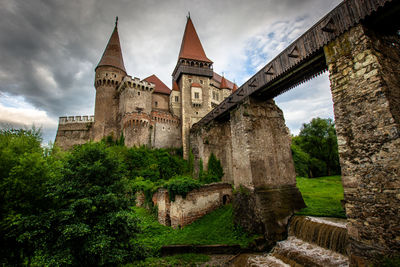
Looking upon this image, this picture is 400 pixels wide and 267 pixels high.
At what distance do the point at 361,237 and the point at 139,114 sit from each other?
27.5 metres

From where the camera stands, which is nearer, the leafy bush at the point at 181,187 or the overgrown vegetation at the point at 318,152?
the leafy bush at the point at 181,187

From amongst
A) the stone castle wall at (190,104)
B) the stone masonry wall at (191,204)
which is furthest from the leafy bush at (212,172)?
the stone castle wall at (190,104)

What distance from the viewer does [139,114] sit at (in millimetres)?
27922

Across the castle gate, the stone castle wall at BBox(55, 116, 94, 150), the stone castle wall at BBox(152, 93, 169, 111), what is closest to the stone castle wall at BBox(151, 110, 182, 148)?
the stone castle wall at BBox(152, 93, 169, 111)

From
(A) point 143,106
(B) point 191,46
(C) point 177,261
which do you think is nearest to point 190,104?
(A) point 143,106

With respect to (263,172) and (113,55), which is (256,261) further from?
(113,55)

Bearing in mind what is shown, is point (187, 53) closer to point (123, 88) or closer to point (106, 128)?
point (123, 88)

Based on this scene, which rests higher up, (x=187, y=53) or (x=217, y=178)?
(x=187, y=53)

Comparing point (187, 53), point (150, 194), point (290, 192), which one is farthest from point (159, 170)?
point (187, 53)

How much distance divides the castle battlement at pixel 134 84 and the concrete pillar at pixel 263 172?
23222mm

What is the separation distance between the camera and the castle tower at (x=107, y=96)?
29.5 meters

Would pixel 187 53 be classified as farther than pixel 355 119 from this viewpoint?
Yes

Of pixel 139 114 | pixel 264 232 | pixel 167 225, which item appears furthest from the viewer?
pixel 139 114

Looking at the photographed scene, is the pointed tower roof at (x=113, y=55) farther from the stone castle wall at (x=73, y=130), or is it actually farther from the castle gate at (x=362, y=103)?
the castle gate at (x=362, y=103)
